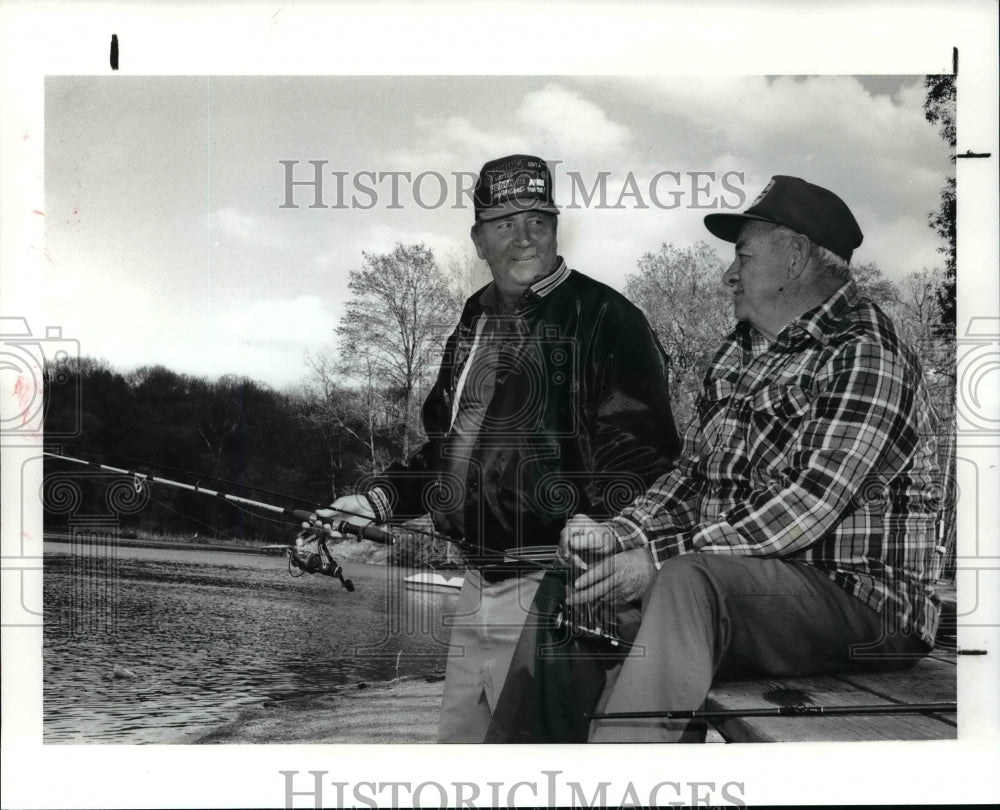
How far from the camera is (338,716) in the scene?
4.02m

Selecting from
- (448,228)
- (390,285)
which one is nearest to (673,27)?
(448,228)

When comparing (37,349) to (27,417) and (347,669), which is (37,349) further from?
(347,669)

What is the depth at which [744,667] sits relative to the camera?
385cm

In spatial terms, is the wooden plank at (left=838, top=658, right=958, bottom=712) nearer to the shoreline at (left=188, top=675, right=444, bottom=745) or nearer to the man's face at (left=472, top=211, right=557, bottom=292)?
the shoreline at (left=188, top=675, right=444, bottom=745)

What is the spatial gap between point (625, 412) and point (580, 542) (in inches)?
19.5

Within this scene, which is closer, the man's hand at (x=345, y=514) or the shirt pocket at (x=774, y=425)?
the shirt pocket at (x=774, y=425)

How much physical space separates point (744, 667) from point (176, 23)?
10.1ft

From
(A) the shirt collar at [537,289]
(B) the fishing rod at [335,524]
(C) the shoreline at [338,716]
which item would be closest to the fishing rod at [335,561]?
(B) the fishing rod at [335,524]

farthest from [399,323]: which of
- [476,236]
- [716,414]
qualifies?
[716,414]

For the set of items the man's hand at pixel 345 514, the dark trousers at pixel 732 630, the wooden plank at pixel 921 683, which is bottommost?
the wooden plank at pixel 921 683

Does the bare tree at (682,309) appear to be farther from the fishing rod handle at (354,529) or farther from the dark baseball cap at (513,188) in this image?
the fishing rod handle at (354,529)

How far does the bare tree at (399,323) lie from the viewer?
3988 mm

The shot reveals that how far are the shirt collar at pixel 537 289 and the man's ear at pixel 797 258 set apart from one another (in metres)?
0.80

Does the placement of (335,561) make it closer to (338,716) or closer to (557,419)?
(338,716)
